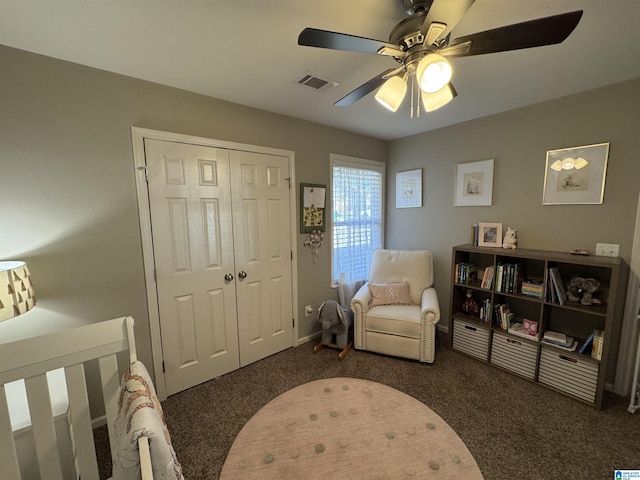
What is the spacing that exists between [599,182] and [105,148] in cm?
365

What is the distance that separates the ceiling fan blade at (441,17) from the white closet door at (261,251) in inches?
66.3

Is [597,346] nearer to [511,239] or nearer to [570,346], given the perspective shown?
[570,346]

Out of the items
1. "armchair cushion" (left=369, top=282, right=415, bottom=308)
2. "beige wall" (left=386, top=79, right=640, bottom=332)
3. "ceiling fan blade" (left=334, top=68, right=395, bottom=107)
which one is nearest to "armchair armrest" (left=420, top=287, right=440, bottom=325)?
"armchair cushion" (left=369, top=282, right=415, bottom=308)

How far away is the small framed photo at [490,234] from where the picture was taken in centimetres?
254

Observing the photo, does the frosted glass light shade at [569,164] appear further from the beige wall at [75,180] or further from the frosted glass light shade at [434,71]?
the beige wall at [75,180]

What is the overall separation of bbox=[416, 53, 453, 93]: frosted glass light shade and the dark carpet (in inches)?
79.3

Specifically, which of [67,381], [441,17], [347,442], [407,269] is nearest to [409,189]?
[407,269]

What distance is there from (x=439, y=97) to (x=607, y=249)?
2.00 m

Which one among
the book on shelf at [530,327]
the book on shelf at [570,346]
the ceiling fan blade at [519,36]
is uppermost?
the ceiling fan blade at [519,36]

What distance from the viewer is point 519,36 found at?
3.06ft

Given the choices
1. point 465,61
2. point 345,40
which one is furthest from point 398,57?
point 465,61

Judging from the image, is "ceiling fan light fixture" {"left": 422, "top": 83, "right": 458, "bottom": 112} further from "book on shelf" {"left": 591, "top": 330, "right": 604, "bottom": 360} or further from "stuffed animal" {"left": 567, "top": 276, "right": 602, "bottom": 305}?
"book on shelf" {"left": 591, "top": 330, "right": 604, "bottom": 360}

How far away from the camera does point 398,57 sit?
1135mm

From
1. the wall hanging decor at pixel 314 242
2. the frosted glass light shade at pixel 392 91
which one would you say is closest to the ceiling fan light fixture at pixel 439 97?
the frosted glass light shade at pixel 392 91
